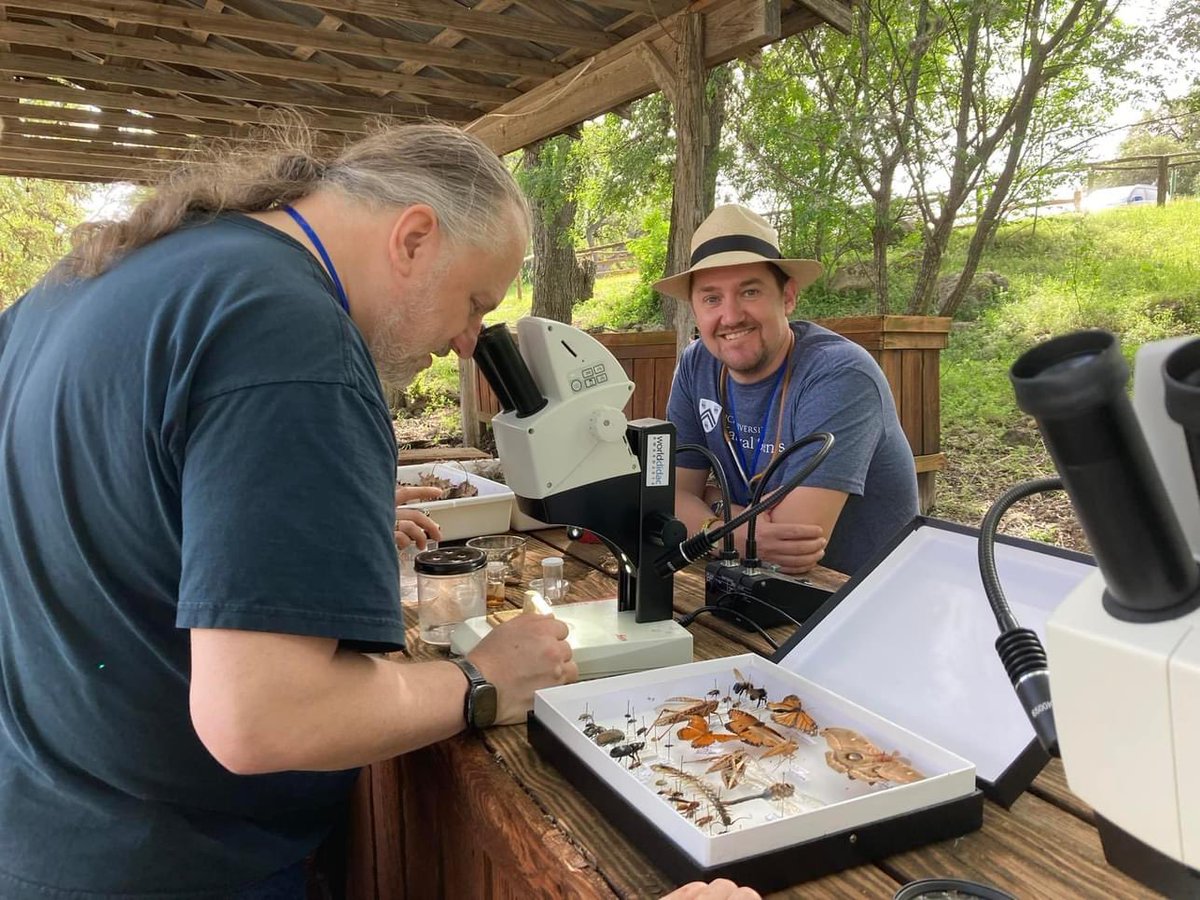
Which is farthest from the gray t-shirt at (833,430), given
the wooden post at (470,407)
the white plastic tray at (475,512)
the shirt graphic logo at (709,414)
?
the wooden post at (470,407)

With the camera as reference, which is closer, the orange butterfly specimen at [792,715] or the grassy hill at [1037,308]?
the orange butterfly specimen at [792,715]

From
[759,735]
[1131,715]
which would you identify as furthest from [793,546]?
[1131,715]

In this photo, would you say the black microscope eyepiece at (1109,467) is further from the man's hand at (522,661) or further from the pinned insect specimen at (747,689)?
the man's hand at (522,661)

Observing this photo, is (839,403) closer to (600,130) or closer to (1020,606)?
(1020,606)

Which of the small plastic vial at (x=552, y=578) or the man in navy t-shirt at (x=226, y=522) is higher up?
the man in navy t-shirt at (x=226, y=522)

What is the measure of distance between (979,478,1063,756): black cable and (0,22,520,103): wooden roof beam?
4568mm

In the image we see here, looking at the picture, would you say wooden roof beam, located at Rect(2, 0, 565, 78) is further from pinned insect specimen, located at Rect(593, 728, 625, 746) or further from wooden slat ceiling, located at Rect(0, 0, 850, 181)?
pinned insect specimen, located at Rect(593, 728, 625, 746)

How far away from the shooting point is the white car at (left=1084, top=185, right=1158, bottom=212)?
30.9ft

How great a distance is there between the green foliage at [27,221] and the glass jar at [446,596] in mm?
17347

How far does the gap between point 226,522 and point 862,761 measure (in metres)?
0.74

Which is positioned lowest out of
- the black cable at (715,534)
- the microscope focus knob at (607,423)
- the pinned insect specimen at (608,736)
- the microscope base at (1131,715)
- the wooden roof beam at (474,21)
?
the pinned insect specimen at (608,736)

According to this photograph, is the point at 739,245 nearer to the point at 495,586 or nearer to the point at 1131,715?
the point at 495,586

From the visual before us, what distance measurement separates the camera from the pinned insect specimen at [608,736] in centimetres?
102

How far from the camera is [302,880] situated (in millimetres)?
1267
